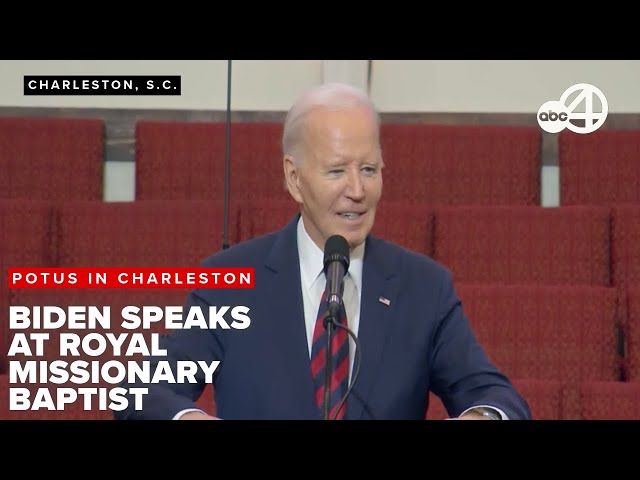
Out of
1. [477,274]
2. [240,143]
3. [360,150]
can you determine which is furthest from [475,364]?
[240,143]

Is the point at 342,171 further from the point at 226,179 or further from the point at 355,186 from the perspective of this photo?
the point at 226,179

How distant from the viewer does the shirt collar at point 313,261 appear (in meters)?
0.89

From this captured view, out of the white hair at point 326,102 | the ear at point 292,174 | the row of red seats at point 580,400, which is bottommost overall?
the row of red seats at point 580,400

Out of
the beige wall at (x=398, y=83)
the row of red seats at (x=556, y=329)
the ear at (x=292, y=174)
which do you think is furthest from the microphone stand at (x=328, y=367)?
the beige wall at (x=398, y=83)

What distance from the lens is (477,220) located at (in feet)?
4.90

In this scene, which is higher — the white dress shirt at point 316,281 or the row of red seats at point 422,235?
the row of red seats at point 422,235

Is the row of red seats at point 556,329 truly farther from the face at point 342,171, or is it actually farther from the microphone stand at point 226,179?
the face at point 342,171

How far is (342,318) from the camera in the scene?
84cm

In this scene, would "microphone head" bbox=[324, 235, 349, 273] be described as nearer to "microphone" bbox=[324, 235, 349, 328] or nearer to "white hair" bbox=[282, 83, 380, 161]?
"microphone" bbox=[324, 235, 349, 328]

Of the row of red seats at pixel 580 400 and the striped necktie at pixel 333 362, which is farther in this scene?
the row of red seats at pixel 580 400

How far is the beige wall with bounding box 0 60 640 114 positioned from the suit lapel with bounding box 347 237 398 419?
3.17 ft
